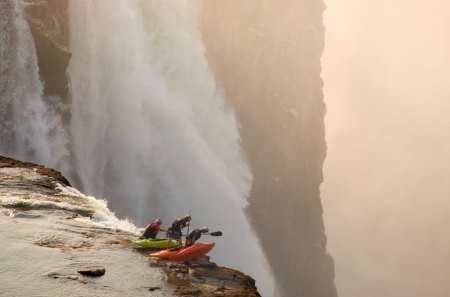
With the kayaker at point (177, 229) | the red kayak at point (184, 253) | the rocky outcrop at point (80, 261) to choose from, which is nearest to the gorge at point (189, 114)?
the rocky outcrop at point (80, 261)

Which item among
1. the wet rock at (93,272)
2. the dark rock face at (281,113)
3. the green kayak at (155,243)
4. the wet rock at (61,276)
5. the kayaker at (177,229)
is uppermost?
the dark rock face at (281,113)

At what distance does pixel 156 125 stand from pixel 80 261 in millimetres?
31820

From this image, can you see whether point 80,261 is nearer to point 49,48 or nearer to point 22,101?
point 22,101

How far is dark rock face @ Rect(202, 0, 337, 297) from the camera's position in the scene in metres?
54.9

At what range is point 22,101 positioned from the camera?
109 ft

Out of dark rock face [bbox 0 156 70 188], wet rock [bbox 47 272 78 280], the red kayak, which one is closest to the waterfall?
dark rock face [bbox 0 156 70 188]

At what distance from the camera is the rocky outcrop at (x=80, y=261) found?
11164 millimetres

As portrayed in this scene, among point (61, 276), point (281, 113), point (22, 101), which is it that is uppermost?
point (281, 113)

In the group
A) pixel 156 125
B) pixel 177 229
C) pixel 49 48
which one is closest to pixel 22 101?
pixel 49 48

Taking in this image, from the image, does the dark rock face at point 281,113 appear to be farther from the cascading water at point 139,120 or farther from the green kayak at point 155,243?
the green kayak at point 155,243

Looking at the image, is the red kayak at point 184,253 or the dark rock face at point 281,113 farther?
the dark rock face at point 281,113

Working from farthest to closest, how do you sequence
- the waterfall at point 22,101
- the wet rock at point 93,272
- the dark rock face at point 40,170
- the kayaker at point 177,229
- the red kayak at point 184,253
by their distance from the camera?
the waterfall at point 22,101
the dark rock face at point 40,170
the kayaker at point 177,229
the red kayak at point 184,253
the wet rock at point 93,272

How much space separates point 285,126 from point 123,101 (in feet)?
85.5

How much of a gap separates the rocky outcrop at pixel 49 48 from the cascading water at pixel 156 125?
3.22 meters
